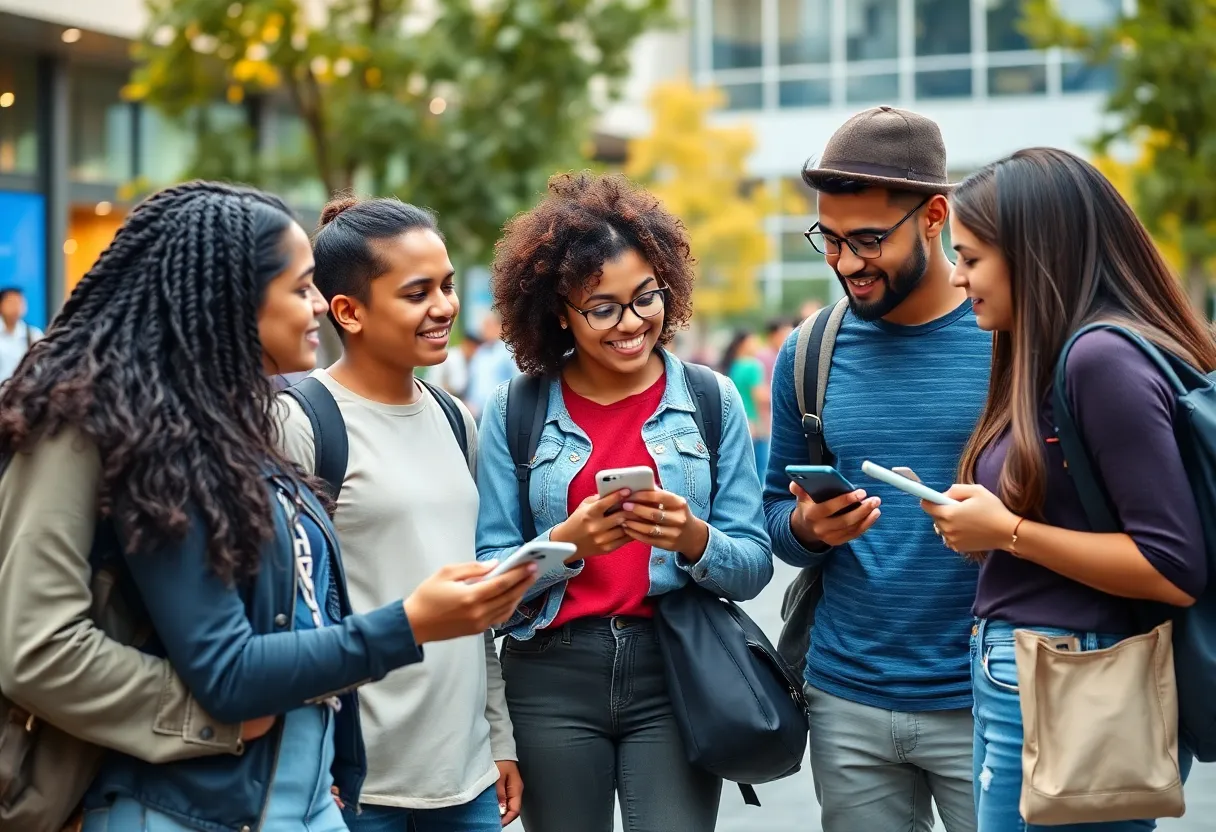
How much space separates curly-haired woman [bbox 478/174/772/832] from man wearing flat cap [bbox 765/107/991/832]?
0.79 ft

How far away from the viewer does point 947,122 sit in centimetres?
3609

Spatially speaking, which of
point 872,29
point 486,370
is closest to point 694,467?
point 486,370

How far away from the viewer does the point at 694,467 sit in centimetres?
374

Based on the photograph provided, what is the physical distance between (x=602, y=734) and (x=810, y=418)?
981 mm

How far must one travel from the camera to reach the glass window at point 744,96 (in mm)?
38469

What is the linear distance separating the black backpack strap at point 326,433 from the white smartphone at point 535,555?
2.74 ft

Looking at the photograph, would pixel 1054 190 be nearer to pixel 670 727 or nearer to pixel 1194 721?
pixel 1194 721

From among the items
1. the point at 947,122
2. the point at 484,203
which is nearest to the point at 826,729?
the point at 484,203

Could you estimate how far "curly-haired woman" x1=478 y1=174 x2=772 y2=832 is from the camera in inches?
144

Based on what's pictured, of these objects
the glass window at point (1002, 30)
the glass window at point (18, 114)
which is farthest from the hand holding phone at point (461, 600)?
the glass window at point (1002, 30)

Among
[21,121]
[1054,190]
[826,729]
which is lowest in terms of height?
[826,729]

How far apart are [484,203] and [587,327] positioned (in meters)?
11.9

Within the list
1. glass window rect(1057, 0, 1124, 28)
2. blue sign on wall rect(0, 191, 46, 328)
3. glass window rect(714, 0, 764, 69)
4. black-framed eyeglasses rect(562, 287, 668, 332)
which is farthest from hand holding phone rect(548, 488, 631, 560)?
glass window rect(714, 0, 764, 69)

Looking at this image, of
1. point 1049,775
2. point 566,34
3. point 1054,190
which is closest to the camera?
point 1049,775
